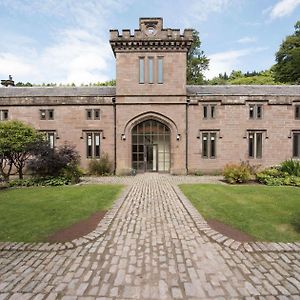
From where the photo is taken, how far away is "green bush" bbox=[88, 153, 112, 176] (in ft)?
65.4

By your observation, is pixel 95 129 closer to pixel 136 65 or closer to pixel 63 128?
pixel 63 128

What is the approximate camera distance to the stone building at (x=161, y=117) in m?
19.8

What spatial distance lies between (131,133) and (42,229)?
1415 cm

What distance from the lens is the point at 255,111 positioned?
66.9 ft

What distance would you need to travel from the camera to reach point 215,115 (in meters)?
20.3

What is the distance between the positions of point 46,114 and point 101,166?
22.8 ft

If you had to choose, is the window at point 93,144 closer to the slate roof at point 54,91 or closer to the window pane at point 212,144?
the slate roof at point 54,91

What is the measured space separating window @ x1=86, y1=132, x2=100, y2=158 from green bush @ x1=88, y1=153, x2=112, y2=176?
60cm

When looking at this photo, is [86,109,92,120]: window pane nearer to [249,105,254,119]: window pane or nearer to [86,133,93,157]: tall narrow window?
[86,133,93,157]: tall narrow window

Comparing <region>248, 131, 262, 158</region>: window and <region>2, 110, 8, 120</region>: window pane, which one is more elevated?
<region>2, 110, 8, 120</region>: window pane

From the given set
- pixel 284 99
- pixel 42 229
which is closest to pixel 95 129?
pixel 42 229

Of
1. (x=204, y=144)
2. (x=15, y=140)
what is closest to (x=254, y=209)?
(x=204, y=144)

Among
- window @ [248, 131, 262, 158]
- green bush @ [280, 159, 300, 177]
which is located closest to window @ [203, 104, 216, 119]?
window @ [248, 131, 262, 158]

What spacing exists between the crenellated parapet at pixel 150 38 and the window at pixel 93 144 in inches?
303
